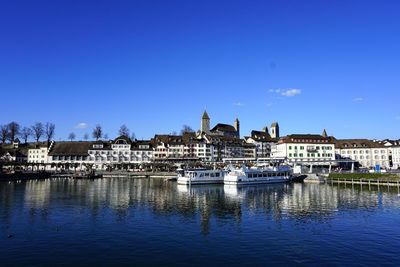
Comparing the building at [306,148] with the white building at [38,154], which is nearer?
the building at [306,148]

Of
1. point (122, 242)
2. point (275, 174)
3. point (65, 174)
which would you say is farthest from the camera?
point (65, 174)

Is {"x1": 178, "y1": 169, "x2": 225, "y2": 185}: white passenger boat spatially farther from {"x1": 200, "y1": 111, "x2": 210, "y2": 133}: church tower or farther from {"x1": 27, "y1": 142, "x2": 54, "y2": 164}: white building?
{"x1": 200, "y1": 111, "x2": 210, "y2": 133}: church tower

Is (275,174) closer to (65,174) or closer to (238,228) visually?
(238,228)

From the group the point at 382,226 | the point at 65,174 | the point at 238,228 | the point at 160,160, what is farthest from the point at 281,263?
the point at 160,160

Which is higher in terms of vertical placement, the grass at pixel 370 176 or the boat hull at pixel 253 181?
the grass at pixel 370 176

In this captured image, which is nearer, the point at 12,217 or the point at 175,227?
the point at 175,227

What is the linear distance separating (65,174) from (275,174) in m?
69.0

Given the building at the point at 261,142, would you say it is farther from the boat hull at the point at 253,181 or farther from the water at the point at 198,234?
the water at the point at 198,234

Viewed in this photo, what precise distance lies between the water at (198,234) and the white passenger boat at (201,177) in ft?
107

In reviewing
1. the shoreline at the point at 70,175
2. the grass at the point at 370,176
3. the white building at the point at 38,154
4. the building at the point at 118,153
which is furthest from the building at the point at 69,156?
the grass at the point at 370,176

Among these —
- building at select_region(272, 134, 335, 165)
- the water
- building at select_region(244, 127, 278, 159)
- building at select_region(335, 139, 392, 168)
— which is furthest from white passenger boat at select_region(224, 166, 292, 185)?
building at select_region(244, 127, 278, 159)

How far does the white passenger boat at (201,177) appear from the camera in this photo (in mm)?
81312

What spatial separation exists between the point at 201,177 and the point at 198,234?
5298 centimetres

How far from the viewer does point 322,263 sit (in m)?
22.5
